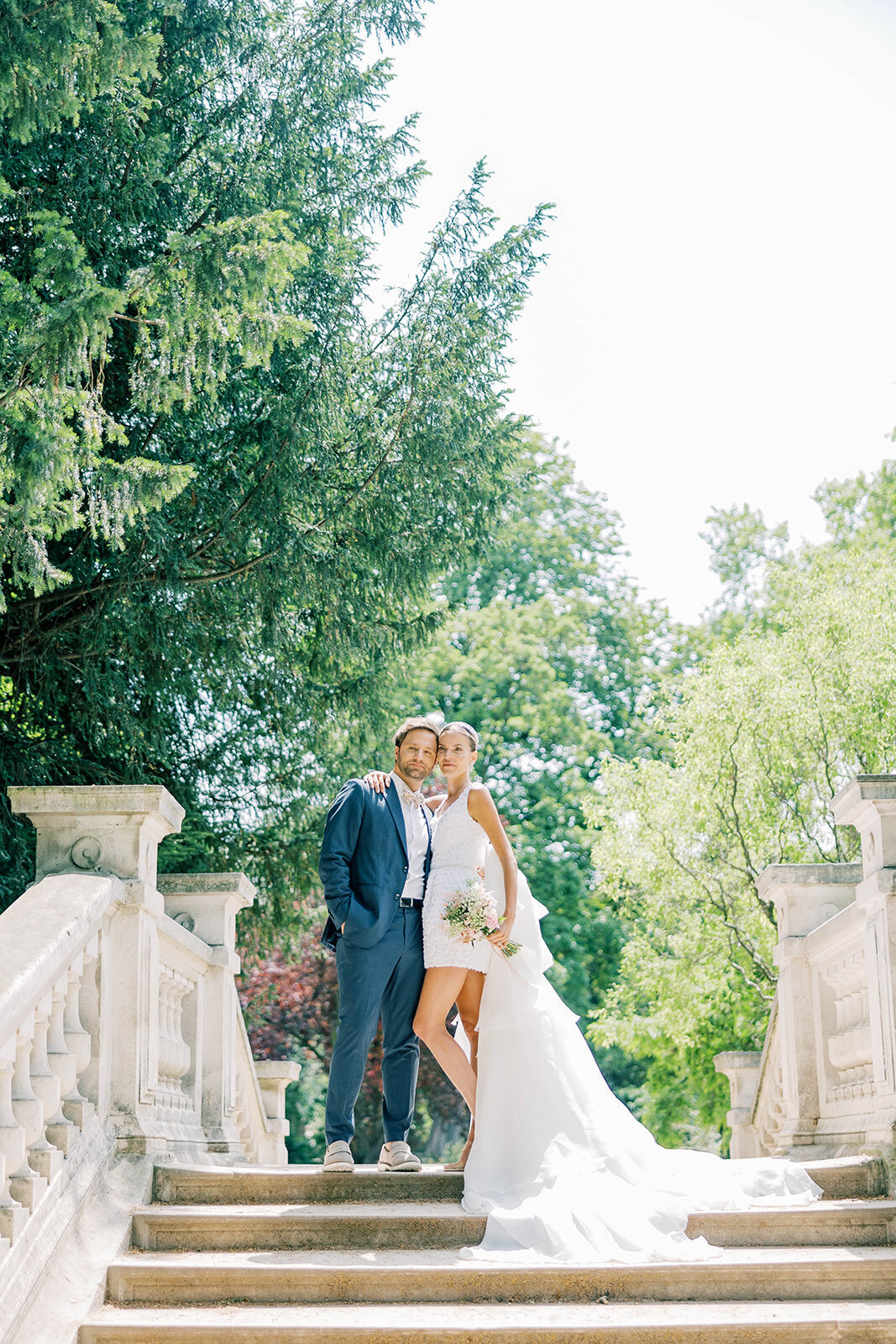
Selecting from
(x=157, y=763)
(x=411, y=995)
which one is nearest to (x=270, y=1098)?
(x=157, y=763)

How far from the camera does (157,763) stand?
396 inches

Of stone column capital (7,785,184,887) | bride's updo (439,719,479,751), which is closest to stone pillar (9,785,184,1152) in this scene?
stone column capital (7,785,184,887)

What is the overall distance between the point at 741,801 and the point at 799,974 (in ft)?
33.8

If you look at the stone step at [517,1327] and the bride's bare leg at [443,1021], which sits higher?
the bride's bare leg at [443,1021]

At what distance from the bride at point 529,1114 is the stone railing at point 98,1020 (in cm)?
116

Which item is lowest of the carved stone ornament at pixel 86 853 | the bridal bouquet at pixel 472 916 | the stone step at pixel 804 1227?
the stone step at pixel 804 1227

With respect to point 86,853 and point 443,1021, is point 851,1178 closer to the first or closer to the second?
point 443,1021

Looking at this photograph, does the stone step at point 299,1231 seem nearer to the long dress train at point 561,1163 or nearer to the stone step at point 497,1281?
the long dress train at point 561,1163

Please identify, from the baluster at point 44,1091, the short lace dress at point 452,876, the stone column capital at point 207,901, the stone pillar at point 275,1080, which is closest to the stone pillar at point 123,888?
the baluster at point 44,1091

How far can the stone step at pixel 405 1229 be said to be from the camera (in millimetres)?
4395

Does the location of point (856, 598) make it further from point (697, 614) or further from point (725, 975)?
point (697, 614)

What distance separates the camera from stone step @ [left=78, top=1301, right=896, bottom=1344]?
11.7 ft

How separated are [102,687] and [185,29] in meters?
4.77

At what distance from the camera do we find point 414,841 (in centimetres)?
567
